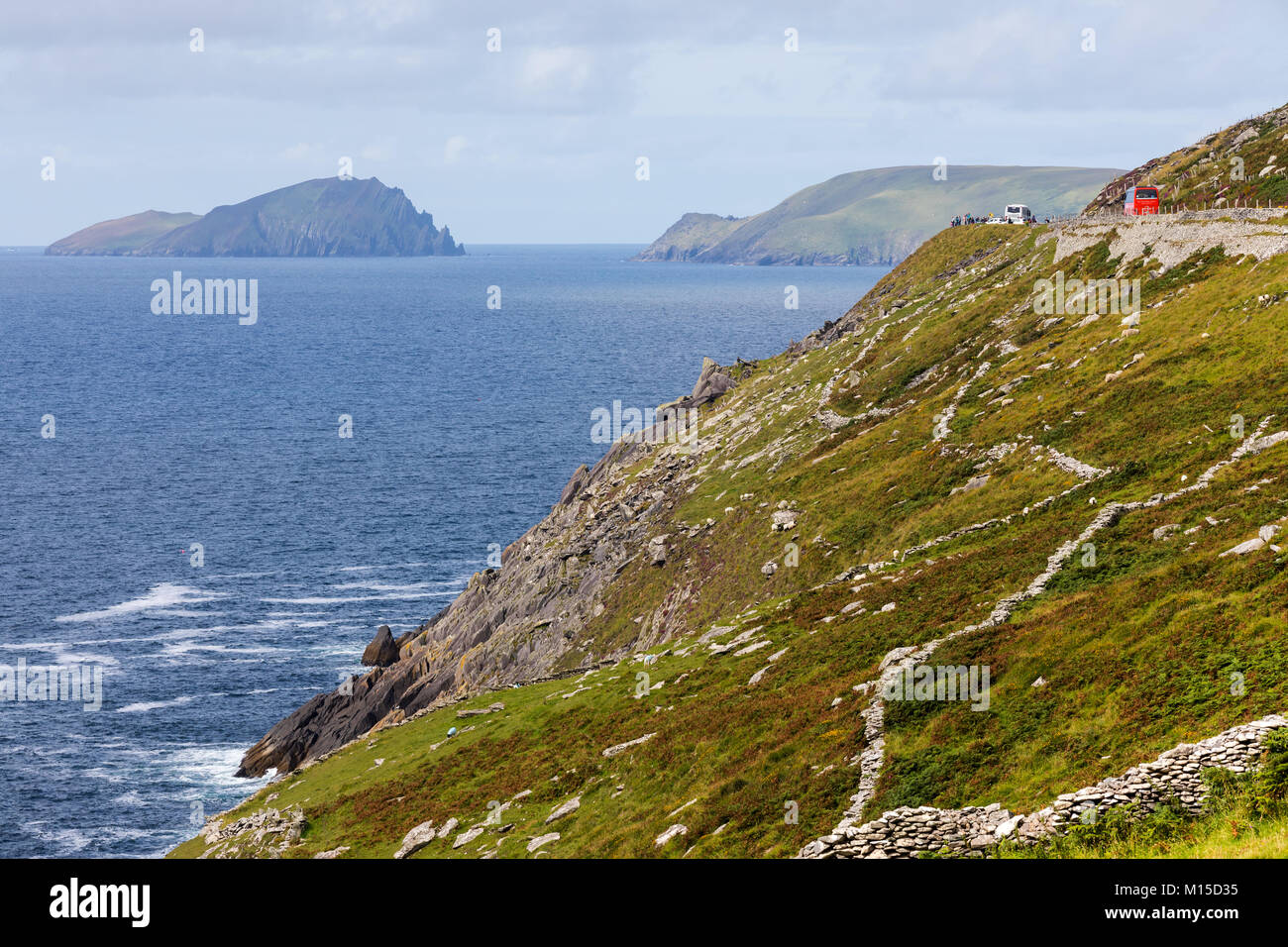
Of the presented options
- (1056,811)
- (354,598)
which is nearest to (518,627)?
(354,598)

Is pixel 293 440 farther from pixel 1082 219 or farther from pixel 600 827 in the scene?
pixel 600 827

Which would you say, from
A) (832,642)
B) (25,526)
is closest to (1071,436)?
(832,642)

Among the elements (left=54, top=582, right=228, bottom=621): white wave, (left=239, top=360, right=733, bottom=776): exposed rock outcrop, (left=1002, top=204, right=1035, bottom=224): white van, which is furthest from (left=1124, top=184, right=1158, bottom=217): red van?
(left=54, top=582, right=228, bottom=621): white wave

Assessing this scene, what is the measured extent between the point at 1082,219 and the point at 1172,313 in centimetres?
2601

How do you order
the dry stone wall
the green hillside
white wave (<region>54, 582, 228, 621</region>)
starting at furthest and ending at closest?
white wave (<region>54, 582, 228, 621</region>)
the green hillside
the dry stone wall

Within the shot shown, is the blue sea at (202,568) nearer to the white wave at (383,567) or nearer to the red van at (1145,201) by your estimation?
the white wave at (383,567)

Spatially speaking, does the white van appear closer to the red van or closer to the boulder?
the red van

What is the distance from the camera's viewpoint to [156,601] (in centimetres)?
10712

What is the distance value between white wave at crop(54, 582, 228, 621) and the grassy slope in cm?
5202

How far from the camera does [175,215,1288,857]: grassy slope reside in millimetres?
31391

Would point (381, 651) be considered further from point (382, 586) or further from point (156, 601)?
point (156, 601)

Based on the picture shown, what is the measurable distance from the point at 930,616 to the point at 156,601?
88.0 meters
